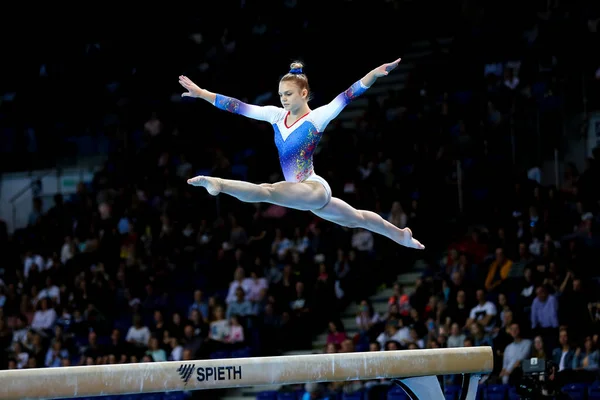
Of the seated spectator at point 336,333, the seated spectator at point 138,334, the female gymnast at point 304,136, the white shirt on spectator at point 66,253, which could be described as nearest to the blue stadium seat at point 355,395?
the seated spectator at point 336,333

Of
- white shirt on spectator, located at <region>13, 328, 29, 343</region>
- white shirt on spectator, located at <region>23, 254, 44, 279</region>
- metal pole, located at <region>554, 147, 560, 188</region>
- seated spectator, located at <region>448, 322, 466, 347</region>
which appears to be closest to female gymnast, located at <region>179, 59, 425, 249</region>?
seated spectator, located at <region>448, 322, 466, 347</region>

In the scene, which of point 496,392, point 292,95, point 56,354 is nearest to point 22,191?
point 56,354

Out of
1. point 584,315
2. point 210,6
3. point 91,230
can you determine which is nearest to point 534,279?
point 584,315

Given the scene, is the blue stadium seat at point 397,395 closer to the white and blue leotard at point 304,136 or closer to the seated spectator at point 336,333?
the seated spectator at point 336,333

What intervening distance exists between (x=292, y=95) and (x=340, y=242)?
7.06 m

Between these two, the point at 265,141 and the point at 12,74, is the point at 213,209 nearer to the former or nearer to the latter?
the point at 265,141

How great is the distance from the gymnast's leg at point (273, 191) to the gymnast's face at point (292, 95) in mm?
620

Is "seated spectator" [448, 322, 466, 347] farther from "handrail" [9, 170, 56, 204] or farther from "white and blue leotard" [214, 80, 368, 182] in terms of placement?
"handrail" [9, 170, 56, 204]

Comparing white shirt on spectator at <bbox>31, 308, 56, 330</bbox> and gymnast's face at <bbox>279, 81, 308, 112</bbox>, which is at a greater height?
gymnast's face at <bbox>279, 81, 308, 112</bbox>

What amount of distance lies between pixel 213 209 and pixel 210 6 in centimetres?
532

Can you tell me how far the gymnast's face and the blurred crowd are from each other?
4.87 m

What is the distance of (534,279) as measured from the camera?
12.2 meters

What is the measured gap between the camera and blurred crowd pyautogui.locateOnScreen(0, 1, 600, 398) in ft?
40.4

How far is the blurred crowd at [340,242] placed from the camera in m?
12.3
